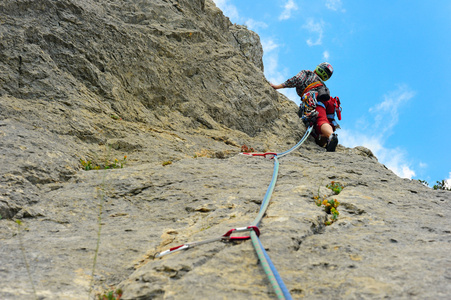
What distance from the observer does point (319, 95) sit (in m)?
9.65

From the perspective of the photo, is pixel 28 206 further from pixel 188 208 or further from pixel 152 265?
pixel 152 265

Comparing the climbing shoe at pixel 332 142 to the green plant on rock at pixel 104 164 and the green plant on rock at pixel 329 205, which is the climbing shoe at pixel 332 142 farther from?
the green plant on rock at pixel 104 164

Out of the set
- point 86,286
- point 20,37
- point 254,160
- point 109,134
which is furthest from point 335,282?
point 20,37

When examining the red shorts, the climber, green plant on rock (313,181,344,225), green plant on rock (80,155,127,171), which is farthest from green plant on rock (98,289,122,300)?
the red shorts

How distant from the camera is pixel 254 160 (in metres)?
6.32

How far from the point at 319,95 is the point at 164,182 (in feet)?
19.8

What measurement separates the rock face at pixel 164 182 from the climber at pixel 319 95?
525 millimetres

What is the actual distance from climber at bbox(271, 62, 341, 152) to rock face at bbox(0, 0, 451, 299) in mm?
525

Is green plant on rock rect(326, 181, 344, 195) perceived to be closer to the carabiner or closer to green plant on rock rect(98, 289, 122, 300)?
the carabiner

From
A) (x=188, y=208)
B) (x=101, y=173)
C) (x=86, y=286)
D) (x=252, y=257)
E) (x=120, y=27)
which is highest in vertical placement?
(x=120, y=27)

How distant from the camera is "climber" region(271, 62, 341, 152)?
8.77 m

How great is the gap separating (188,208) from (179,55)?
516cm

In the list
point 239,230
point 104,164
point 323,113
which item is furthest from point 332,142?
point 239,230

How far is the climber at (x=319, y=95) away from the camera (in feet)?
28.8
